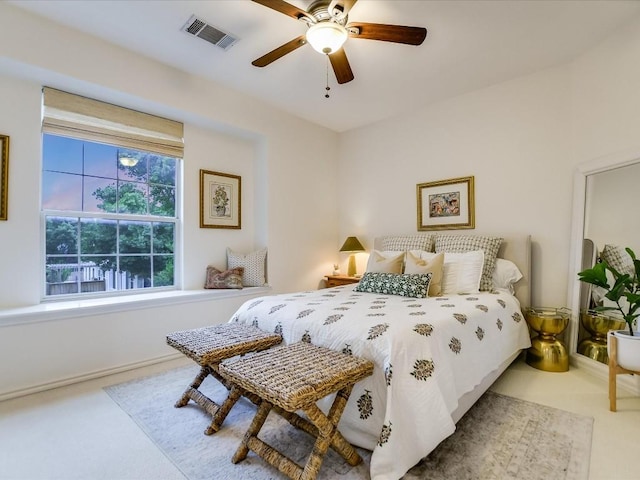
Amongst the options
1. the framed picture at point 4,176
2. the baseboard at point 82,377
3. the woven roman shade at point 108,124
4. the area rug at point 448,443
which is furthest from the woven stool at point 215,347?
the woven roman shade at point 108,124

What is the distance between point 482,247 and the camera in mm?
3170

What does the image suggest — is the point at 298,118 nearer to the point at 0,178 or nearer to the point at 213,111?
the point at 213,111

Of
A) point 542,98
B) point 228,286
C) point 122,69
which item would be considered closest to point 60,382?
point 228,286

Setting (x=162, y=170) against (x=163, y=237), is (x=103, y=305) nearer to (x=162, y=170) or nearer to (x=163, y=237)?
(x=163, y=237)

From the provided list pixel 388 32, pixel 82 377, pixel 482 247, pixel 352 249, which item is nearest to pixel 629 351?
pixel 482 247

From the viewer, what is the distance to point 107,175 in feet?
10.5

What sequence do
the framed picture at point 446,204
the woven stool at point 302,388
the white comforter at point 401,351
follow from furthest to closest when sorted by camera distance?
the framed picture at point 446,204 < the white comforter at point 401,351 < the woven stool at point 302,388

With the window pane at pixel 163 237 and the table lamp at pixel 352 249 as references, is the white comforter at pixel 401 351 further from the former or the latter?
the table lamp at pixel 352 249

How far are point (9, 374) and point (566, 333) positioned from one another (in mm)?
4409

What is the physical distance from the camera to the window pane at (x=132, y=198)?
327cm

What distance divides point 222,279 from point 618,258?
11.5ft

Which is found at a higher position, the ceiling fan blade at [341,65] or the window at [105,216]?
the ceiling fan blade at [341,65]

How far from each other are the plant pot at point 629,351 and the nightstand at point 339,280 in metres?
2.42

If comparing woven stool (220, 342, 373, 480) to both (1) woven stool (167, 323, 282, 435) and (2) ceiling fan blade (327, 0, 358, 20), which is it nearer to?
(1) woven stool (167, 323, 282, 435)
